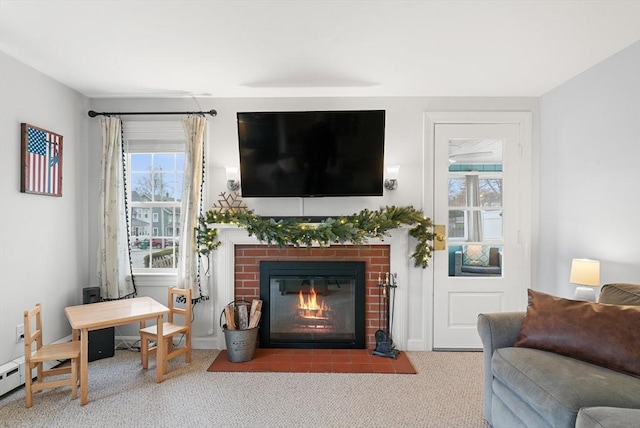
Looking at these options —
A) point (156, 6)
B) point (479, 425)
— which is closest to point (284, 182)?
point (156, 6)

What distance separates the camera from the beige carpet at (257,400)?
2320 millimetres

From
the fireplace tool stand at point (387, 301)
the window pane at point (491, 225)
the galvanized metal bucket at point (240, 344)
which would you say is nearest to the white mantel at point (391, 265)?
the fireplace tool stand at point (387, 301)

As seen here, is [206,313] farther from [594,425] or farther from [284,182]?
[594,425]

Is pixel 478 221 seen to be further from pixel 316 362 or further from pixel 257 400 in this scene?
pixel 257 400

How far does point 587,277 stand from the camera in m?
2.61

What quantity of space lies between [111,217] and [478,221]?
3.53 metres

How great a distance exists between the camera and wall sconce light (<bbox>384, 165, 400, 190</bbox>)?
3482 millimetres

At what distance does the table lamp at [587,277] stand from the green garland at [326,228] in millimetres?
1167

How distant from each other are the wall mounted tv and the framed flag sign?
1.57 m

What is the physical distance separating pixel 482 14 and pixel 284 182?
2004mm

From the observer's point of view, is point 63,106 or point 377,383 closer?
point 377,383

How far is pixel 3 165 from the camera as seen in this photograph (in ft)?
8.71

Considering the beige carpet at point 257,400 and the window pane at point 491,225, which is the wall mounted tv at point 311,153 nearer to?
the window pane at point 491,225

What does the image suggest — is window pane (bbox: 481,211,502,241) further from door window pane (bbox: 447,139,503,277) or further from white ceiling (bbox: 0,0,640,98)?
white ceiling (bbox: 0,0,640,98)
